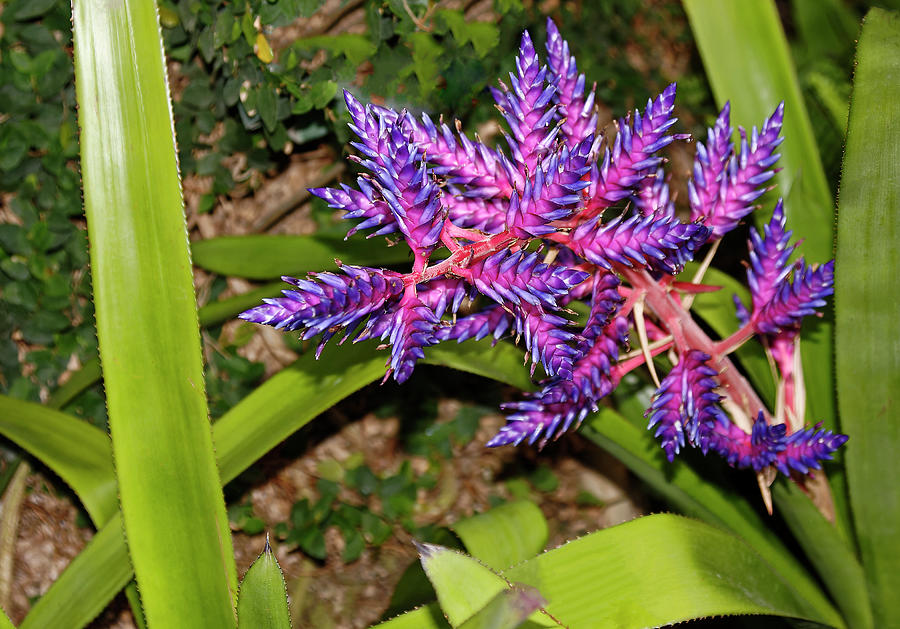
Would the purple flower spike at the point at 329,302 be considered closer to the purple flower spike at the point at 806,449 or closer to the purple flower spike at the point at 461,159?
the purple flower spike at the point at 461,159

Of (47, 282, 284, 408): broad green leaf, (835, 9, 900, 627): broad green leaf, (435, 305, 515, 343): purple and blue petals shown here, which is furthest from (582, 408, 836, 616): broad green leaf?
(47, 282, 284, 408): broad green leaf

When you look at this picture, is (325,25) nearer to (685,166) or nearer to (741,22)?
(741,22)

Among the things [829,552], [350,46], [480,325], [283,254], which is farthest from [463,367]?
[350,46]

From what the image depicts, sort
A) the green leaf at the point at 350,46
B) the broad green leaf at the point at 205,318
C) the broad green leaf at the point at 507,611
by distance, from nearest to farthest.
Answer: the broad green leaf at the point at 507,611 → the broad green leaf at the point at 205,318 → the green leaf at the point at 350,46

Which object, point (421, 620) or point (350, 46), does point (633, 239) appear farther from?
point (350, 46)

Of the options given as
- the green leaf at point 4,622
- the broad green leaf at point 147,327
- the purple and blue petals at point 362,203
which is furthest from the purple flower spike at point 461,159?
the green leaf at point 4,622
